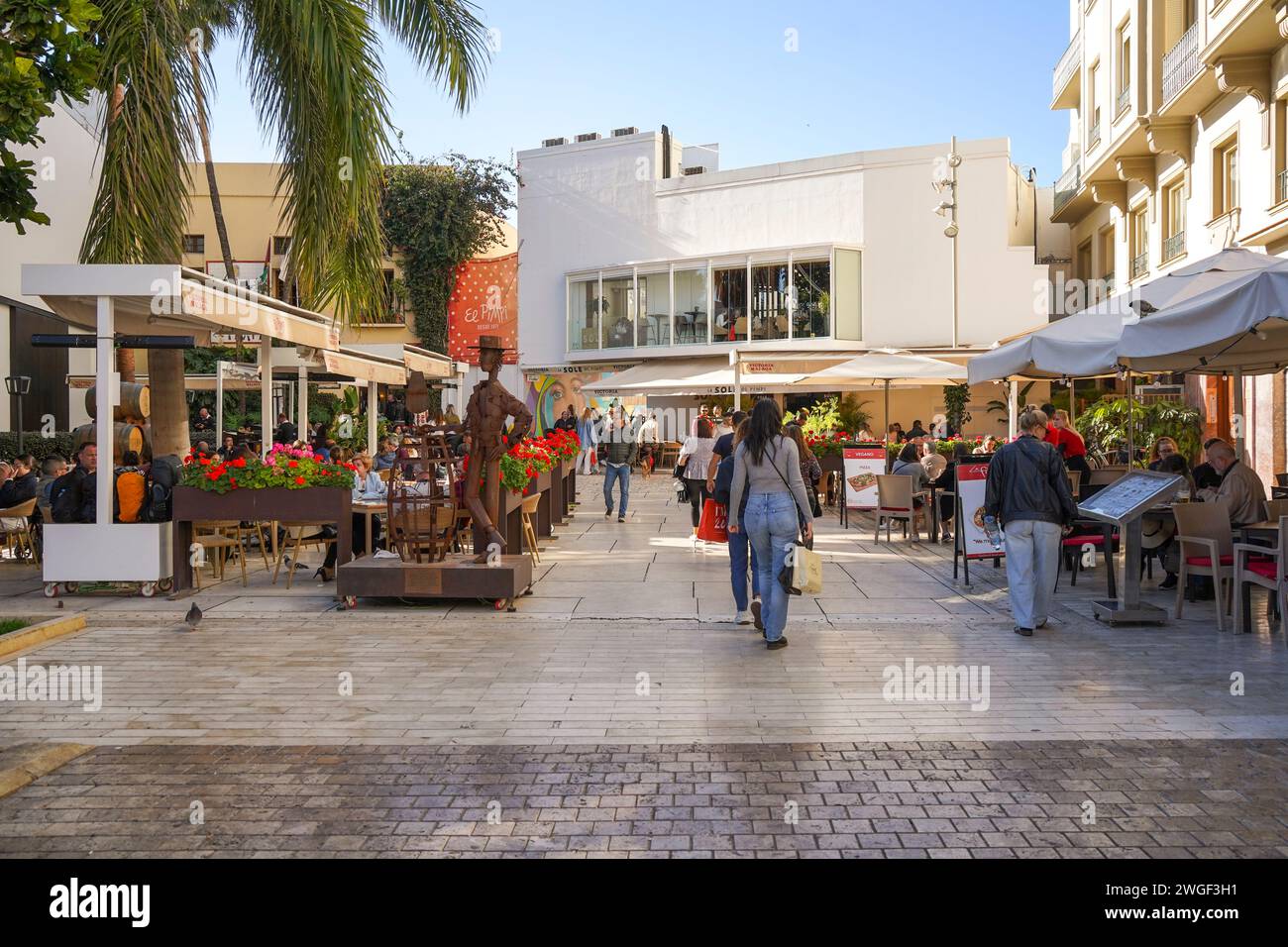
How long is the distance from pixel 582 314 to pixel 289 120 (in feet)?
78.8

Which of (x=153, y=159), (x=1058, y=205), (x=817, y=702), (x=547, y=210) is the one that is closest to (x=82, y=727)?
(x=817, y=702)

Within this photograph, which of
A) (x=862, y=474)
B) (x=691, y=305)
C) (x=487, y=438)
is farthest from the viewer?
(x=691, y=305)

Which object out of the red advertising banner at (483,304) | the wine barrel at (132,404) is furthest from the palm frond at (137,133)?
the red advertising banner at (483,304)

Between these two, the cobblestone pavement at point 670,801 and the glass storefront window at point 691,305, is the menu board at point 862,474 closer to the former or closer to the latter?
the cobblestone pavement at point 670,801

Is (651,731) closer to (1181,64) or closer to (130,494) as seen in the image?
(130,494)

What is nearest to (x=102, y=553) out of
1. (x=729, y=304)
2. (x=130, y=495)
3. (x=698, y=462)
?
(x=130, y=495)

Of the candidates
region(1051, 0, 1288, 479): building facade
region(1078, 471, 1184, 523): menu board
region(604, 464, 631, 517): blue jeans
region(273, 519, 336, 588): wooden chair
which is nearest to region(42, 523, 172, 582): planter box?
region(273, 519, 336, 588): wooden chair

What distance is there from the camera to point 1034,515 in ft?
28.8

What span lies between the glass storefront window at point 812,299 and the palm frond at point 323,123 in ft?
67.1

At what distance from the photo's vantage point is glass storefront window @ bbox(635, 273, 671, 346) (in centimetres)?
3409

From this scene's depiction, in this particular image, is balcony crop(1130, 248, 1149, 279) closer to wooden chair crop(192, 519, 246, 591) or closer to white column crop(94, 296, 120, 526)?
wooden chair crop(192, 519, 246, 591)

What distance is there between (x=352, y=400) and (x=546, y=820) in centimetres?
2845

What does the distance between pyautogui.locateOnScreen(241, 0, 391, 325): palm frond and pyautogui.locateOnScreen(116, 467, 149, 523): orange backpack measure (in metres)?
2.95

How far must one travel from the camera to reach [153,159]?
36.4 feet
